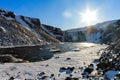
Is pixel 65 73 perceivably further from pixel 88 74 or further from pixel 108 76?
pixel 108 76

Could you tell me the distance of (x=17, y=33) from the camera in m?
102

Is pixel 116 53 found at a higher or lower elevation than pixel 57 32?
lower

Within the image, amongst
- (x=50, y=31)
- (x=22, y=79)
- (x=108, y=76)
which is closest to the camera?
(x=108, y=76)

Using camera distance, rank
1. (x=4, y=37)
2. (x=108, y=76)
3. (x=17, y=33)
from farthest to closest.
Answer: (x=17, y=33), (x=4, y=37), (x=108, y=76)

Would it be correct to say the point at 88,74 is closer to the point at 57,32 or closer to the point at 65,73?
the point at 65,73

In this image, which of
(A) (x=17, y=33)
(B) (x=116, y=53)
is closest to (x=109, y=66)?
(B) (x=116, y=53)

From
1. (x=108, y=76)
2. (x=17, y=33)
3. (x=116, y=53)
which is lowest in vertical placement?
(x=108, y=76)

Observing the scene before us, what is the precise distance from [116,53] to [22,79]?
35.3ft

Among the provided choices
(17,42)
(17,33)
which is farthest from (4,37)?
(17,33)

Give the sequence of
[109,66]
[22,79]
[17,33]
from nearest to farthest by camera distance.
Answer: [22,79], [109,66], [17,33]

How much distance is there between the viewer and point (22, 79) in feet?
66.0

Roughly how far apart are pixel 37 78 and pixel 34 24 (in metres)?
140

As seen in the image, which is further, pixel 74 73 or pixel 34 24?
pixel 34 24

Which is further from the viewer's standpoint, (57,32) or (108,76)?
(57,32)
